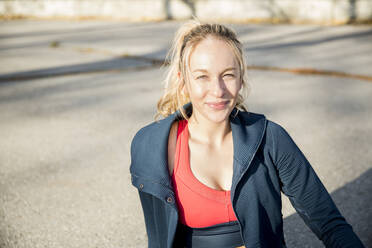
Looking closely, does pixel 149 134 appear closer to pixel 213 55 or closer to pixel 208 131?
pixel 208 131

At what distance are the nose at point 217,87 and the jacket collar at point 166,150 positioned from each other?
14 centimetres

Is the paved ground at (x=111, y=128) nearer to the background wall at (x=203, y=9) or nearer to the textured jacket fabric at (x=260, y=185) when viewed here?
the textured jacket fabric at (x=260, y=185)

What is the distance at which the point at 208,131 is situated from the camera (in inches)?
60.4

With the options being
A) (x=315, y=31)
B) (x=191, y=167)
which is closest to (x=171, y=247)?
(x=191, y=167)

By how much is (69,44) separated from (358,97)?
6992 millimetres

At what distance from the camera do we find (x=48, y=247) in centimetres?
209

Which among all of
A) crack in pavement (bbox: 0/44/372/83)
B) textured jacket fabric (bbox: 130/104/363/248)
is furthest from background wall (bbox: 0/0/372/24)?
textured jacket fabric (bbox: 130/104/363/248)

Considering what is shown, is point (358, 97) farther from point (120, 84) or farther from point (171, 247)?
point (171, 247)

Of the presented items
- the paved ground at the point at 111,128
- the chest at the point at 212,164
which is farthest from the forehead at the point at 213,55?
the paved ground at the point at 111,128

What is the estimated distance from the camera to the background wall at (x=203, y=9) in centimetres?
1129

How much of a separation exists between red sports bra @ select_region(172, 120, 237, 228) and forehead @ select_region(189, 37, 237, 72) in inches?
14.0

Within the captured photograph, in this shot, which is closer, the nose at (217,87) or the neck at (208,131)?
the nose at (217,87)

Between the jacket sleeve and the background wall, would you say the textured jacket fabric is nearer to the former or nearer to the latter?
the jacket sleeve

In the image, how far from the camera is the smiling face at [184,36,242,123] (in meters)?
1.39
